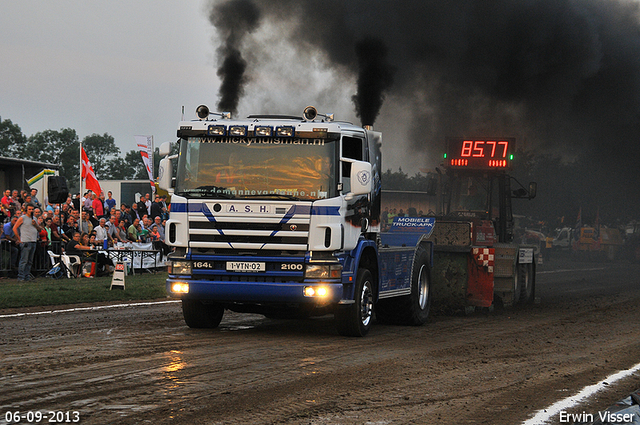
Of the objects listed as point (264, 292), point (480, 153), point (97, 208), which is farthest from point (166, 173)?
point (97, 208)

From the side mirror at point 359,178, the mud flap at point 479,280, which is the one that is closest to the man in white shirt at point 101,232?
the mud flap at point 479,280

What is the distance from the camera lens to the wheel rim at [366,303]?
35.3ft

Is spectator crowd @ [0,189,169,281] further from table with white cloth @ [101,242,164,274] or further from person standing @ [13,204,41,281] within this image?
table with white cloth @ [101,242,164,274]

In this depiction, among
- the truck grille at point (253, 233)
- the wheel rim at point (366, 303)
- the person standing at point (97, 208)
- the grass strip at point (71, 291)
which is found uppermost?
the person standing at point (97, 208)

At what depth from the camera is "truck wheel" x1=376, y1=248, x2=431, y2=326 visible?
490 inches

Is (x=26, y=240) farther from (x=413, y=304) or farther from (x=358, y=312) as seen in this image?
(x=358, y=312)

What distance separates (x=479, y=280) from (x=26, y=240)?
10.4 m

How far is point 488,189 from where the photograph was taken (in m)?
17.0

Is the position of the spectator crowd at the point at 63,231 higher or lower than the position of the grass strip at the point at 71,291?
higher

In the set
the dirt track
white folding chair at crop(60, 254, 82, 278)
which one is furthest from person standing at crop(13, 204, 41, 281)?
the dirt track

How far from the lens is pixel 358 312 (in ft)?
34.6

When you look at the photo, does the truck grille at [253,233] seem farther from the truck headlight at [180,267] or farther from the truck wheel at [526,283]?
the truck wheel at [526,283]

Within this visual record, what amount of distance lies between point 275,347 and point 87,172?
15962 mm

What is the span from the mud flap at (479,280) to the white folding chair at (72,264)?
9875mm
